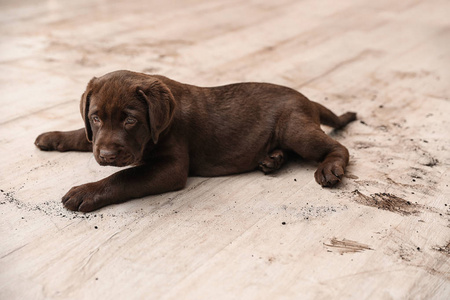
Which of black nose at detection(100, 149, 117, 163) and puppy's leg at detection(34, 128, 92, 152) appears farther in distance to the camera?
puppy's leg at detection(34, 128, 92, 152)

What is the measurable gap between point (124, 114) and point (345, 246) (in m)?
1.67

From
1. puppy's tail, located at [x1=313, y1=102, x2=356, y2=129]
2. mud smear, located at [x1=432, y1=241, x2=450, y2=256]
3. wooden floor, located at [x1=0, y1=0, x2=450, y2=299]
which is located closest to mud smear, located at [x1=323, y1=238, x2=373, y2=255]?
wooden floor, located at [x1=0, y1=0, x2=450, y2=299]

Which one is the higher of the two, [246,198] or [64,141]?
[64,141]

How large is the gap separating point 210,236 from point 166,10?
653 centimetres

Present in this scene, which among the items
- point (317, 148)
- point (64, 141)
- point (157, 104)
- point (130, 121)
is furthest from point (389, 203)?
point (64, 141)

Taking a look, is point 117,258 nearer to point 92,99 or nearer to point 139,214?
point 139,214

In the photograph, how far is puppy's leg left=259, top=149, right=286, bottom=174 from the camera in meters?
4.35

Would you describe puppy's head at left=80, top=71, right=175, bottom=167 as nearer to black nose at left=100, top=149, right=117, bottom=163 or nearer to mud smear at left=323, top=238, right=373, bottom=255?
black nose at left=100, top=149, right=117, bottom=163

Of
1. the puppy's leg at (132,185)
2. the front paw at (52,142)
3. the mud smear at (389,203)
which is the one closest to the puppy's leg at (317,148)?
the mud smear at (389,203)

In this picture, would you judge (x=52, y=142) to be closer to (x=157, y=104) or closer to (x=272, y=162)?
(x=157, y=104)

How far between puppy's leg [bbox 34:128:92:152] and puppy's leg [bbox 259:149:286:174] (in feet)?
4.75

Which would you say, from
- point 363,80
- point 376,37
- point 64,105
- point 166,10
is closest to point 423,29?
point 376,37

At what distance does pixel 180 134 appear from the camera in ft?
13.6

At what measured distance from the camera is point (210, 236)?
11.7ft
